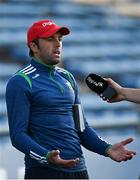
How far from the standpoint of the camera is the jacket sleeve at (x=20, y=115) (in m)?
2.78

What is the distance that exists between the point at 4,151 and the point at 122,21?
56.5 inches

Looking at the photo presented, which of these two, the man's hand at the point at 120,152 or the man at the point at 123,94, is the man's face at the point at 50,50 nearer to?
the man at the point at 123,94

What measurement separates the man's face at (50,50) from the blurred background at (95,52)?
1.84m

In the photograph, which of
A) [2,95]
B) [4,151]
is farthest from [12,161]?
[2,95]

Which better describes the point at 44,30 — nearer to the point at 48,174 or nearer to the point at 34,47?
the point at 34,47

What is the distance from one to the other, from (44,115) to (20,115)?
106mm

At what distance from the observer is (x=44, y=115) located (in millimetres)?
2838

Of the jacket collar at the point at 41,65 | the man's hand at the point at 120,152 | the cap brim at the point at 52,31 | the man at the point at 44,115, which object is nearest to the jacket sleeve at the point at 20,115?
the man at the point at 44,115

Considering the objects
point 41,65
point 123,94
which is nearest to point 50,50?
point 41,65

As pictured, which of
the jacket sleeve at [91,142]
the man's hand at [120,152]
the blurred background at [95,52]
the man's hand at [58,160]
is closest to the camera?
the man's hand at [58,160]

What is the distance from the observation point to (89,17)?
5.13 m

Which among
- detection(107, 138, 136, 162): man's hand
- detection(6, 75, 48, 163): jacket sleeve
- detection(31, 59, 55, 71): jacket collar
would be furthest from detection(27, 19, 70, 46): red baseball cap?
detection(107, 138, 136, 162): man's hand

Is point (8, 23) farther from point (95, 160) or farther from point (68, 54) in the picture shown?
point (95, 160)

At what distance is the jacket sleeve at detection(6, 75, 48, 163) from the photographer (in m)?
2.78
